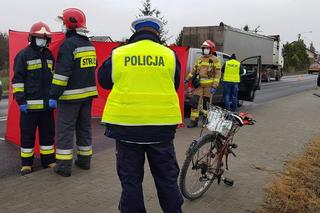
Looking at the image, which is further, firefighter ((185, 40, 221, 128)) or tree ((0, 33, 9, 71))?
tree ((0, 33, 9, 71))

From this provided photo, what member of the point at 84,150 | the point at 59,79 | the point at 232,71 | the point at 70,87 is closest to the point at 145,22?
the point at 59,79

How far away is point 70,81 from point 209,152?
1.97 m

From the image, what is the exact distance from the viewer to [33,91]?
5.64m

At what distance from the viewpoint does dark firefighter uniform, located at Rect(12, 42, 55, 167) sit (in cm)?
556

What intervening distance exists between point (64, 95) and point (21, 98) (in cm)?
56

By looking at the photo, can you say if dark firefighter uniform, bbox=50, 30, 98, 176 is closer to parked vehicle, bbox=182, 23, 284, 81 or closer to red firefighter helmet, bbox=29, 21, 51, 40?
red firefighter helmet, bbox=29, 21, 51, 40

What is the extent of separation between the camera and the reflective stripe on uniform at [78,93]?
5.50 meters

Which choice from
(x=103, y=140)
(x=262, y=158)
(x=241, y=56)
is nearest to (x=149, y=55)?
(x=262, y=158)

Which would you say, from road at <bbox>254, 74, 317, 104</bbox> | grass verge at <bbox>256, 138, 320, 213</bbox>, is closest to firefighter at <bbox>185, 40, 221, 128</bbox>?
grass verge at <bbox>256, 138, 320, 213</bbox>

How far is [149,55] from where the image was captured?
335 cm

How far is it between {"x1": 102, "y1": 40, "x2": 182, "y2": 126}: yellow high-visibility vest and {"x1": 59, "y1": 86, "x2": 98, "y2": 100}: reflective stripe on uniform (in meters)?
2.19

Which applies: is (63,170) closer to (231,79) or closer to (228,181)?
(228,181)

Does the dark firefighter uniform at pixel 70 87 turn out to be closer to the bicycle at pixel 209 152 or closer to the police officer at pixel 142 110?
the bicycle at pixel 209 152

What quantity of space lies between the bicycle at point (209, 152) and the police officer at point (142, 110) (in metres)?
1.07
